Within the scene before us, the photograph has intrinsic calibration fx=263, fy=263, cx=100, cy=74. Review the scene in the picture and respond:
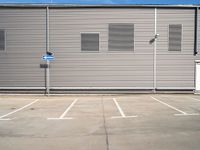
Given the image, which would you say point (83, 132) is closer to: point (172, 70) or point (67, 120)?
point (67, 120)

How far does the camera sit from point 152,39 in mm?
18719

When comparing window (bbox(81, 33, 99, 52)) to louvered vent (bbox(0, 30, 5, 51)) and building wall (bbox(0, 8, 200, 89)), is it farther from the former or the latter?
louvered vent (bbox(0, 30, 5, 51))

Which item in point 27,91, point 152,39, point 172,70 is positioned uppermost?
point 152,39

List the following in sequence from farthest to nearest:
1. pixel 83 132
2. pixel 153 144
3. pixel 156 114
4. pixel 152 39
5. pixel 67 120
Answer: pixel 152 39 → pixel 156 114 → pixel 67 120 → pixel 83 132 → pixel 153 144

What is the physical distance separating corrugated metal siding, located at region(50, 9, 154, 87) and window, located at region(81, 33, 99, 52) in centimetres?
28

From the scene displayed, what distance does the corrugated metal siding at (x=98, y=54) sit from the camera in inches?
736

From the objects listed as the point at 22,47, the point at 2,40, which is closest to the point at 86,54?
the point at 22,47

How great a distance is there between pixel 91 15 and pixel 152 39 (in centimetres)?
466

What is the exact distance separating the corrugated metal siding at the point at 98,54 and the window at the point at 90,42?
285 millimetres

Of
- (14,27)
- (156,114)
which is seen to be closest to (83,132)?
(156,114)

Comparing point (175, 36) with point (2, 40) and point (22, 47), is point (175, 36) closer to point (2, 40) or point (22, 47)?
point (22, 47)

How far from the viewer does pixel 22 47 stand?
18.8 meters

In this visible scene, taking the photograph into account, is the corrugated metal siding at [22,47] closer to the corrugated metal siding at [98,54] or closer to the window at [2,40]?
the window at [2,40]

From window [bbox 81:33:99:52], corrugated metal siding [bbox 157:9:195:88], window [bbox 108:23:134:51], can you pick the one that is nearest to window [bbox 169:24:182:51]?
corrugated metal siding [bbox 157:9:195:88]
